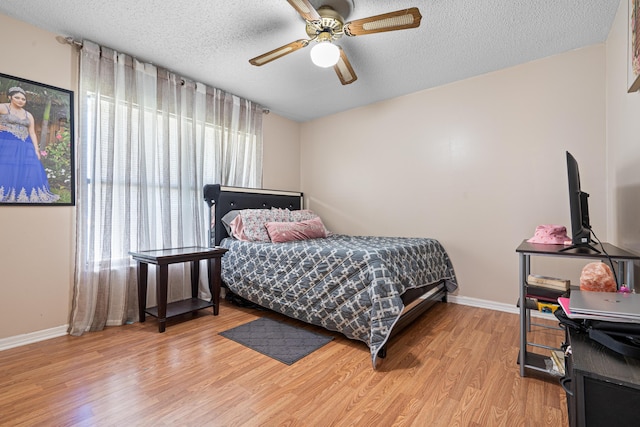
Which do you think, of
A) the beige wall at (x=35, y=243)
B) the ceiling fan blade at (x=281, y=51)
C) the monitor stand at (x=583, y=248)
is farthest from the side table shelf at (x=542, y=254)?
the beige wall at (x=35, y=243)

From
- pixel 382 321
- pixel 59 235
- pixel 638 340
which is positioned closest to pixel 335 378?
pixel 382 321

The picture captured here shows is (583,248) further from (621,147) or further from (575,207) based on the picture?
(621,147)

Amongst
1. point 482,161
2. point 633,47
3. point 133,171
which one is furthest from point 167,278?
point 633,47

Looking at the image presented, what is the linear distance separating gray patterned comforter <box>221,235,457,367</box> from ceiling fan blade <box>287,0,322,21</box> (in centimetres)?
156

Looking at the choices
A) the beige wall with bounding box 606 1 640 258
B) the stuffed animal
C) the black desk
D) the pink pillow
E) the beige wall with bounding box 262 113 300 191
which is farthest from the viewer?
the beige wall with bounding box 262 113 300 191

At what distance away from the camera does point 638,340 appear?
0.78 meters

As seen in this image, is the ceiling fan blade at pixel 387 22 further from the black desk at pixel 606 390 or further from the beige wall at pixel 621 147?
the black desk at pixel 606 390

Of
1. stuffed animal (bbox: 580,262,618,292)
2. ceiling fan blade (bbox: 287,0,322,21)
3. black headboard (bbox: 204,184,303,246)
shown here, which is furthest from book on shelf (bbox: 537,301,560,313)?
black headboard (bbox: 204,184,303,246)

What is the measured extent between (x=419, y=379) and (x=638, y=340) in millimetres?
1154

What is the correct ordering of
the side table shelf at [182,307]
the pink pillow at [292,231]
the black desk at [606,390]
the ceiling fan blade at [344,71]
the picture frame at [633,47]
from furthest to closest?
1. the pink pillow at [292,231]
2. the side table shelf at [182,307]
3. the ceiling fan blade at [344,71]
4. the picture frame at [633,47]
5. the black desk at [606,390]

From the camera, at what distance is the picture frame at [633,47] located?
152 centimetres

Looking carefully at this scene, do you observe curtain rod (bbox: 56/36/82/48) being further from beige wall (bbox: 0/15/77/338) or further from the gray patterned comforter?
the gray patterned comforter

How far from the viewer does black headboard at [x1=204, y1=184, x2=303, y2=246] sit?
126 inches

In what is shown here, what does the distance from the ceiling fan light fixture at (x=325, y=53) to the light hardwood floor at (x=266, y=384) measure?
2.05 metres
